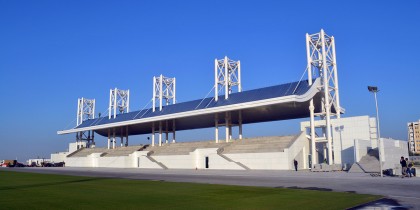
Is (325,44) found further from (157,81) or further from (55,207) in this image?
(55,207)

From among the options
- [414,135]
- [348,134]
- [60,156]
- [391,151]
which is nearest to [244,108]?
[348,134]

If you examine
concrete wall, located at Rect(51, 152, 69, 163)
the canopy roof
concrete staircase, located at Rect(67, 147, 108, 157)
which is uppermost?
the canopy roof

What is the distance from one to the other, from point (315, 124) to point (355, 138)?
630 centimetres

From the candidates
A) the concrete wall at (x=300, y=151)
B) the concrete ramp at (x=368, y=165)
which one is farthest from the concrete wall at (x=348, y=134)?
the concrete wall at (x=300, y=151)

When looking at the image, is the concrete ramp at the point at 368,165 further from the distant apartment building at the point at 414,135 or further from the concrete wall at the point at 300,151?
the distant apartment building at the point at 414,135

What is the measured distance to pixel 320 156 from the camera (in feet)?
176

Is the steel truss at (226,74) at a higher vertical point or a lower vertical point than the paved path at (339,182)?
higher

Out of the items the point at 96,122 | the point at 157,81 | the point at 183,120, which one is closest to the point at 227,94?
the point at 183,120

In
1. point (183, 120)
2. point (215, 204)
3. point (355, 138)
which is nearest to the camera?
point (215, 204)

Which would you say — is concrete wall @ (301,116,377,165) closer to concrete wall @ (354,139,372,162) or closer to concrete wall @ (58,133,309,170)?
concrete wall @ (354,139,372,162)

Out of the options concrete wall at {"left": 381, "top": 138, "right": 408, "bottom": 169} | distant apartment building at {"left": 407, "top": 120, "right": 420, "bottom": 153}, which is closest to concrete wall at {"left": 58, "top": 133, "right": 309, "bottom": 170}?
concrete wall at {"left": 381, "top": 138, "right": 408, "bottom": 169}

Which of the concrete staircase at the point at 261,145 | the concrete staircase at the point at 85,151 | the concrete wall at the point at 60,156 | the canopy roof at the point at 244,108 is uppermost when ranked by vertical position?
the canopy roof at the point at 244,108

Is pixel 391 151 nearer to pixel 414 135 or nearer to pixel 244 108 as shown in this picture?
pixel 244 108

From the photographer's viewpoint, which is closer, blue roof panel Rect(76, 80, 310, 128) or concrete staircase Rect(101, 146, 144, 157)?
blue roof panel Rect(76, 80, 310, 128)
